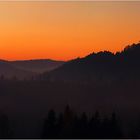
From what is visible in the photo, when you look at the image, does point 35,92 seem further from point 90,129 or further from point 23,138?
point 90,129

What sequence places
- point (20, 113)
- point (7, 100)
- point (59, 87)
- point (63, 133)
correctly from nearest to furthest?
point (63, 133), point (20, 113), point (7, 100), point (59, 87)

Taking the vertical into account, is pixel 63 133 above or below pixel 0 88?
below

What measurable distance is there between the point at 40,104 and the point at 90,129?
298 ft

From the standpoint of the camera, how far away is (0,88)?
161375 mm

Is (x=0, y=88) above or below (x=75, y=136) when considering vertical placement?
above

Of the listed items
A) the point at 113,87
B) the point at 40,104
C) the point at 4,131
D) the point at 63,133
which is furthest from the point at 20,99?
the point at 63,133

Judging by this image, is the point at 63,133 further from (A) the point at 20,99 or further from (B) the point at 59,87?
(B) the point at 59,87

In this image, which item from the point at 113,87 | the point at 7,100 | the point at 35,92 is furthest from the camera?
the point at 113,87

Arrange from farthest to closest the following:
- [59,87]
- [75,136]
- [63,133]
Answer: [59,87] < [63,133] < [75,136]

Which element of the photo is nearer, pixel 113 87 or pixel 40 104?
pixel 40 104

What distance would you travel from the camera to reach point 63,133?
6412cm

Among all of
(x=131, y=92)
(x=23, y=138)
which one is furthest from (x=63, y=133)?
(x=131, y=92)

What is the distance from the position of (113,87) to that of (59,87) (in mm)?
33821

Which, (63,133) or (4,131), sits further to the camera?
(4,131)
